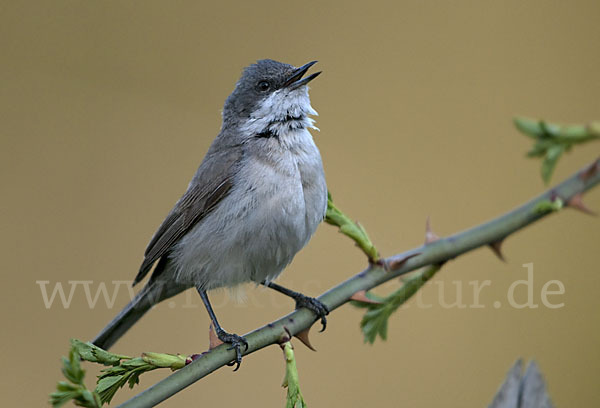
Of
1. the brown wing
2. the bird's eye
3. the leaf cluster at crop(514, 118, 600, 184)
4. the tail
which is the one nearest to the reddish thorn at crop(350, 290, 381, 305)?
the leaf cluster at crop(514, 118, 600, 184)

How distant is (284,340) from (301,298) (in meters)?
0.99

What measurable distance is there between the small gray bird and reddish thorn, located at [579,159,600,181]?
114 centimetres

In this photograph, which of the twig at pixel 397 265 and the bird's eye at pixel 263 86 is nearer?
the twig at pixel 397 265

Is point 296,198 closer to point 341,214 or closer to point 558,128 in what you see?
point 341,214

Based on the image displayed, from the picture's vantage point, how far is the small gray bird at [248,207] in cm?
179

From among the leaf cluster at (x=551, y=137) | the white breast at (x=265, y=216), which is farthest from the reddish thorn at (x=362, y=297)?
the white breast at (x=265, y=216)

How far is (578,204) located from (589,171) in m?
0.04

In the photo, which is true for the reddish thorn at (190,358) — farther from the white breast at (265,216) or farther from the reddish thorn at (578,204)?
the white breast at (265,216)

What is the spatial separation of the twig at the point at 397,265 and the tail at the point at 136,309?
1.01 meters

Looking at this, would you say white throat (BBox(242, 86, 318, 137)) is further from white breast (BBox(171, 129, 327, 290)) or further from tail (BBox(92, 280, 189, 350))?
tail (BBox(92, 280, 189, 350))

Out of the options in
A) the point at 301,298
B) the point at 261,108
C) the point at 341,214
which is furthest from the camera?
the point at 261,108

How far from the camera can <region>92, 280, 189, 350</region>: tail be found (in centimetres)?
193

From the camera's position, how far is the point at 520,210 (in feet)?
2.46

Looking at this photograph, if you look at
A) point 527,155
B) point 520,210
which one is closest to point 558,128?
point 527,155
